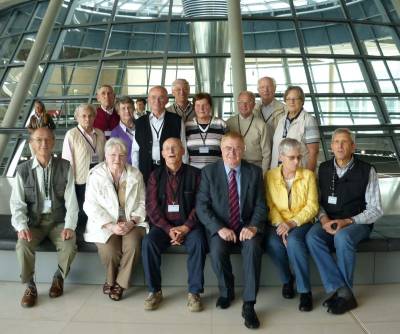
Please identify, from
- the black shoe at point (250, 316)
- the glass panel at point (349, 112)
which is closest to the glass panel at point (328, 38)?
the glass panel at point (349, 112)

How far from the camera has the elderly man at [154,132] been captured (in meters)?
4.73

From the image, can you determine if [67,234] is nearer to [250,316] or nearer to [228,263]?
[228,263]

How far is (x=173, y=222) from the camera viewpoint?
13.9 feet

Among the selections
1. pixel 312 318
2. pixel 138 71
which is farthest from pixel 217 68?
pixel 312 318

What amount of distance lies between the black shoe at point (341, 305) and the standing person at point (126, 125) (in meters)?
2.69

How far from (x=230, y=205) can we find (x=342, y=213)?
1096mm

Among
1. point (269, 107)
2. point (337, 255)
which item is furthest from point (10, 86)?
point (337, 255)

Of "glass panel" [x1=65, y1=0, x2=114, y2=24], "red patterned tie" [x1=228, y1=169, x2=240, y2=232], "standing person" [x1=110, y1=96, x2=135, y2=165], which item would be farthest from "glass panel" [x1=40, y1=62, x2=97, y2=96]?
"red patterned tie" [x1=228, y1=169, x2=240, y2=232]

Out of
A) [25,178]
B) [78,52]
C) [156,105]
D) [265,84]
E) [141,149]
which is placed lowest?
[25,178]

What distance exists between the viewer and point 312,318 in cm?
363

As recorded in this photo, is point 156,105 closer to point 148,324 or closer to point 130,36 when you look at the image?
point 148,324

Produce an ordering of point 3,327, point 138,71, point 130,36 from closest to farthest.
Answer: point 3,327 < point 138,71 < point 130,36

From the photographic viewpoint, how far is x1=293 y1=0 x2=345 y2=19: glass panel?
57.7 feet

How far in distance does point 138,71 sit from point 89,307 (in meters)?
14.2
